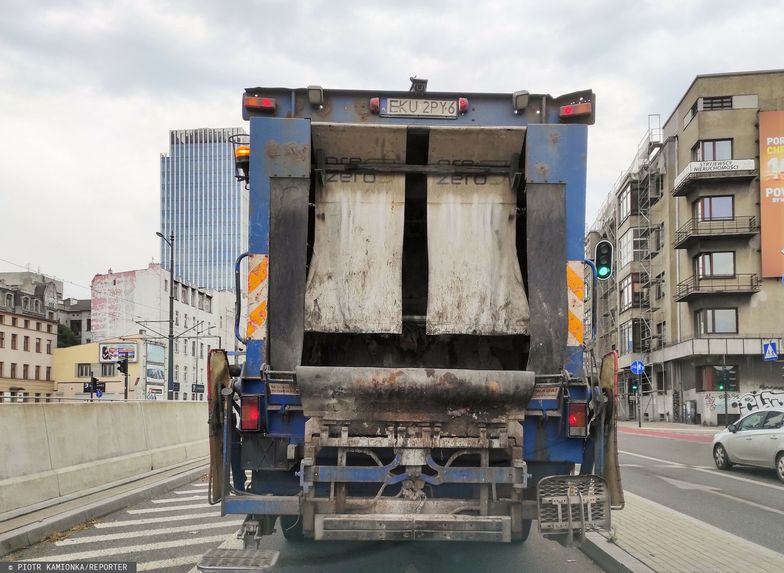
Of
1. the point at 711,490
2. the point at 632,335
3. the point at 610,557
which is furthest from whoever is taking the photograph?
the point at 632,335

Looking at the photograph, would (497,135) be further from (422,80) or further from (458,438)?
(458,438)

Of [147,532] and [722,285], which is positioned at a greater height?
[722,285]

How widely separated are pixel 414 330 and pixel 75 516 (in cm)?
465

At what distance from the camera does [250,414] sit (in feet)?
16.9

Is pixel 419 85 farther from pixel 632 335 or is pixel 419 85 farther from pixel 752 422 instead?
pixel 632 335

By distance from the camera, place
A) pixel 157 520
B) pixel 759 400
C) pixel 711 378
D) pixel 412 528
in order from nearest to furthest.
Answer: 1. pixel 412 528
2. pixel 157 520
3. pixel 759 400
4. pixel 711 378

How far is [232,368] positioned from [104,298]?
82731 millimetres

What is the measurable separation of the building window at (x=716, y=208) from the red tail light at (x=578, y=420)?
4050cm

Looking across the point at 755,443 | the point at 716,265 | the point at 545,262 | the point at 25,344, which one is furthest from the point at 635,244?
the point at 25,344

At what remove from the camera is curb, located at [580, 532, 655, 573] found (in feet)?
19.0

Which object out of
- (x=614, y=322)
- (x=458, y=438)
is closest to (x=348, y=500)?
(x=458, y=438)

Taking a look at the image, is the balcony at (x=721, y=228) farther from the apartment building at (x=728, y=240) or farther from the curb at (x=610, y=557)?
the curb at (x=610, y=557)

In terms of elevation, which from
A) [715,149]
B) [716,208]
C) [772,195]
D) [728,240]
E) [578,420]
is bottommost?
[578,420]

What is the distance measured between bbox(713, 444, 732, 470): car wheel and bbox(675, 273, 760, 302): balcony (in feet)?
89.0
